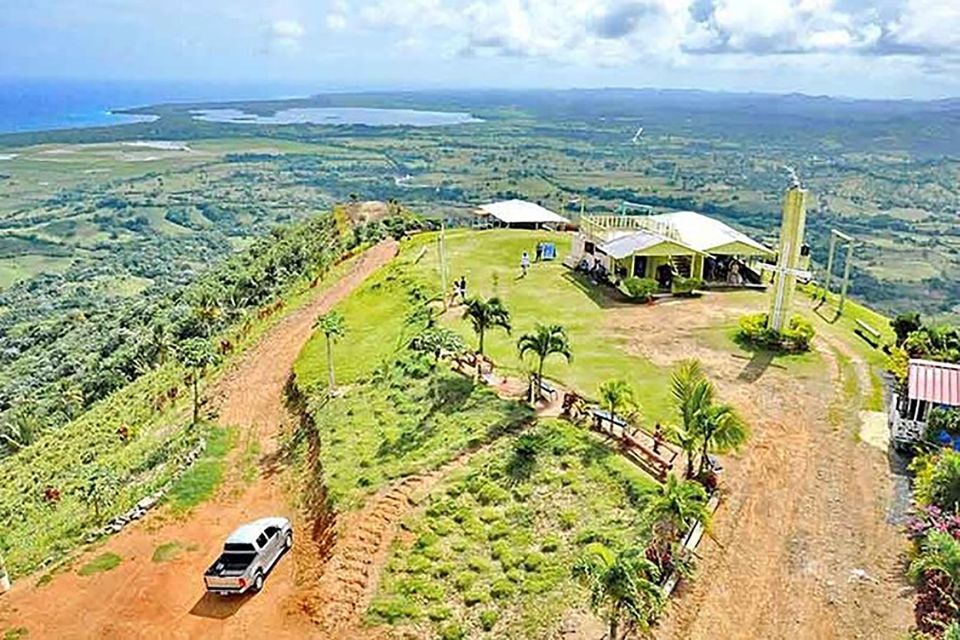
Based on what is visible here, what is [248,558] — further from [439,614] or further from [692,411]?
[692,411]

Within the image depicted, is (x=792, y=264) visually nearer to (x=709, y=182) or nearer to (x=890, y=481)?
(x=890, y=481)

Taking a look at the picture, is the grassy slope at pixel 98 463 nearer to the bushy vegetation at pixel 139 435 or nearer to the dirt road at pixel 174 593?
the bushy vegetation at pixel 139 435

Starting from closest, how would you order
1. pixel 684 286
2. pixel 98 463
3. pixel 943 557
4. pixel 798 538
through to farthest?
pixel 943 557 < pixel 798 538 < pixel 98 463 < pixel 684 286

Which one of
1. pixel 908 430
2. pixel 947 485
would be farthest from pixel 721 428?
pixel 908 430

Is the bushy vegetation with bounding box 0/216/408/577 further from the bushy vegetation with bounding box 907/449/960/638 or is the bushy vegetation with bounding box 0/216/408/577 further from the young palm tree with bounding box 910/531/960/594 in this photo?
the young palm tree with bounding box 910/531/960/594

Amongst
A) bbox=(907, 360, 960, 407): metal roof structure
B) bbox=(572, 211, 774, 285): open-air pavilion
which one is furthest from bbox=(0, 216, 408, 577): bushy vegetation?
bbox=(907, 360, 960, 407): metal roof structure
